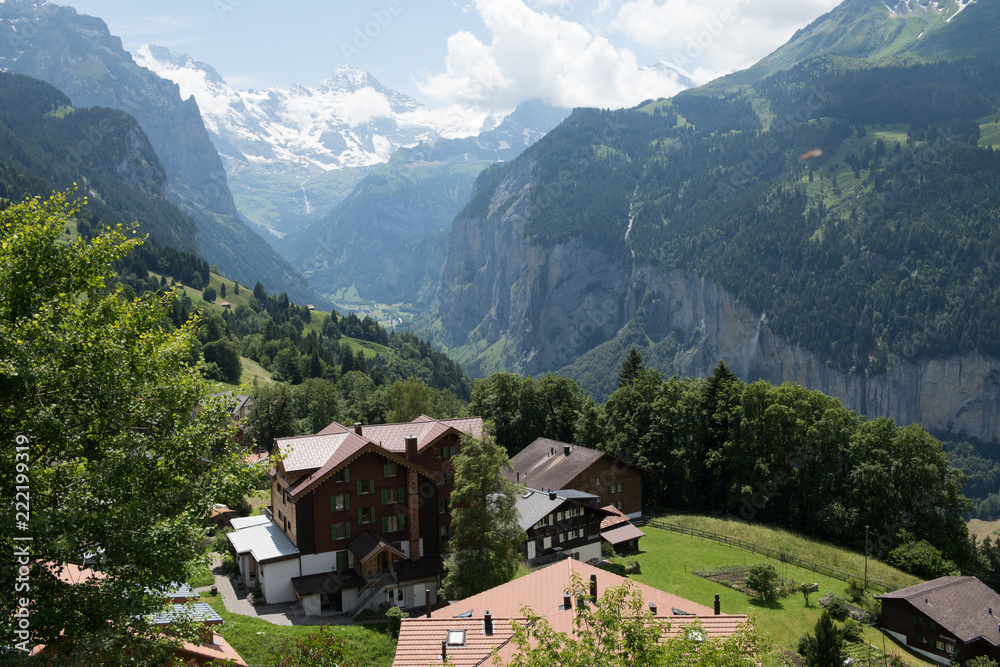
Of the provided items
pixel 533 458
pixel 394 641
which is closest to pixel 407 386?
pixel 533 458

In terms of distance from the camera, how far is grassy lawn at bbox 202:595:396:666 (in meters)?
34.7

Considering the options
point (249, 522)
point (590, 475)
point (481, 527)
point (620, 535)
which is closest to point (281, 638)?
point (481, 527)

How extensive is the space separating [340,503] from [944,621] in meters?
41.4

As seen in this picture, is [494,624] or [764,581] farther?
[764,581]

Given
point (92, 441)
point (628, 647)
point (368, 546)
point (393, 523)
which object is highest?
point (92, 441)

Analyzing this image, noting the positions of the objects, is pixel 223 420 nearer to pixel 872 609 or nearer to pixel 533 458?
pixel 872 609

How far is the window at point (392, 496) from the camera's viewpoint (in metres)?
51.1

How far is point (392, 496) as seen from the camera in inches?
2024

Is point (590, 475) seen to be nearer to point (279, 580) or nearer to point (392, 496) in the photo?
point (392, 496)

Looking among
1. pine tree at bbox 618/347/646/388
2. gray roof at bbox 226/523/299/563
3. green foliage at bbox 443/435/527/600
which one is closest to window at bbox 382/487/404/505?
gray roof at bbox 226/523/299/563

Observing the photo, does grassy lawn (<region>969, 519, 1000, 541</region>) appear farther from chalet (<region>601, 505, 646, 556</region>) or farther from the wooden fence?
chalet (<region>601, 505, 646, 556</region>)

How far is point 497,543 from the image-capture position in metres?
43.7

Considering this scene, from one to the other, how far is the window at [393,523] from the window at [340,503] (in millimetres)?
2976

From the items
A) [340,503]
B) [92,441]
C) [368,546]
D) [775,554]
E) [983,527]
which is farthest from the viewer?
[983,527]
